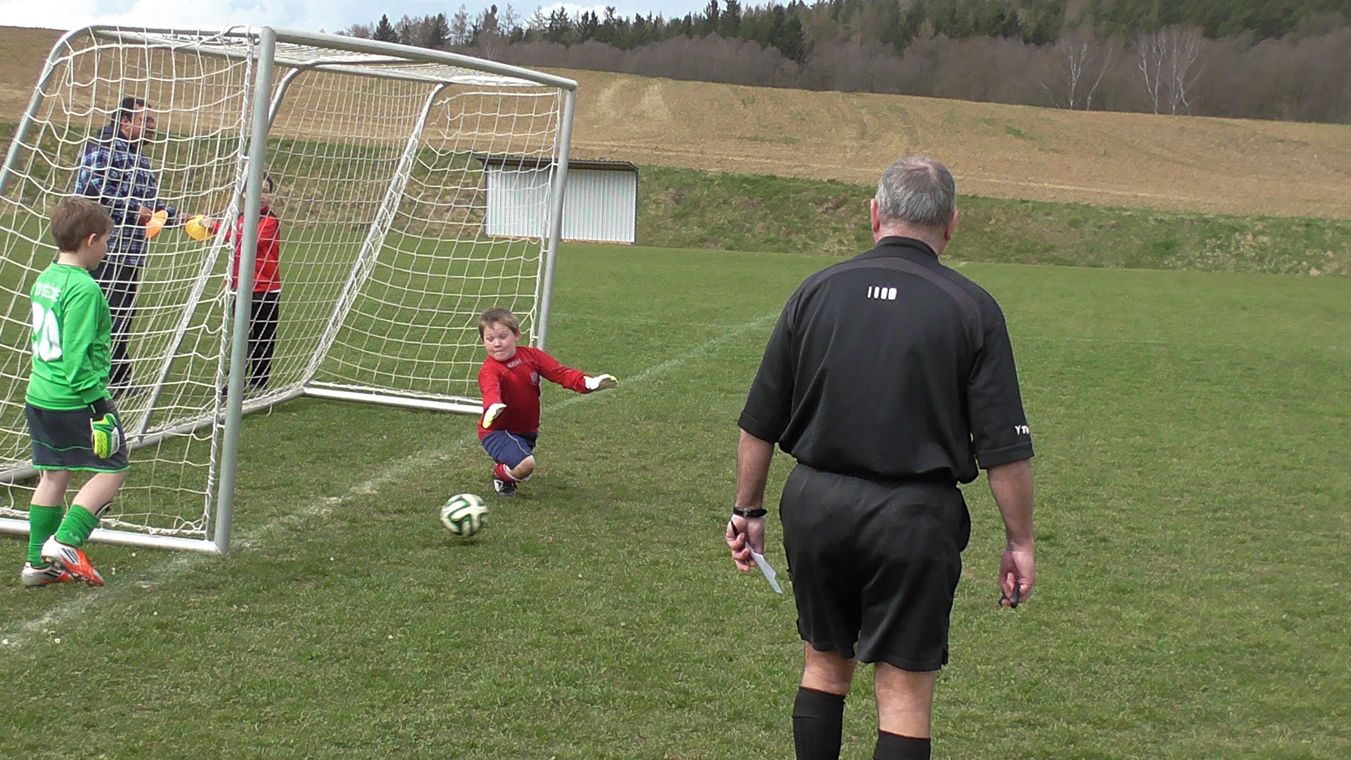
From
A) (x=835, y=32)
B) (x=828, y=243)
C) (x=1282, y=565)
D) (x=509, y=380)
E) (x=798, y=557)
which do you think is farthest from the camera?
(x=835, y=32)

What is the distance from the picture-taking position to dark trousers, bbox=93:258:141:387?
8.18 metres

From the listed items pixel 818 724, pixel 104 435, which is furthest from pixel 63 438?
pixel 818 724

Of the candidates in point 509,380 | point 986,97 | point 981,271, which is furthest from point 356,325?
point 986,97

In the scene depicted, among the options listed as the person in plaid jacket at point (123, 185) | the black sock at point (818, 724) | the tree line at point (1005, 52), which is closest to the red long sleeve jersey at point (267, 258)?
the person in plaid jacket at point (123, 185)

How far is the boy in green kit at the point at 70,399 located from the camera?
16.8ft

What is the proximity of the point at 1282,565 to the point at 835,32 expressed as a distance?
116231 mm

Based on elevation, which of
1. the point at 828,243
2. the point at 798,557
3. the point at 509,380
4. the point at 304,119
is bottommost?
the point at 828,243

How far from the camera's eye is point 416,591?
215 inches

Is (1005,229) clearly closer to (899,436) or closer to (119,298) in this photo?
→ (119,298)

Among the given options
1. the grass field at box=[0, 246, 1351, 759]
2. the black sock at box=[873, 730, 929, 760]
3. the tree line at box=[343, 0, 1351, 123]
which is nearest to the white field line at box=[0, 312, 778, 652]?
the grass field at box=[0, 246, 1351, 759]

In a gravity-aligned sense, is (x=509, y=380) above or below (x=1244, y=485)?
above

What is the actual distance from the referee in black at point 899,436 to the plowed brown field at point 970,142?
4279 cm

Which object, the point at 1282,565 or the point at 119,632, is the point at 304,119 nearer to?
the point at 119,632

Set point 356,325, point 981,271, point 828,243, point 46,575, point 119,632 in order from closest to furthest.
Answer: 1. point 119,632
2. point 46,575
3. point 356,325
4. point 981,271
5. point 828,243
